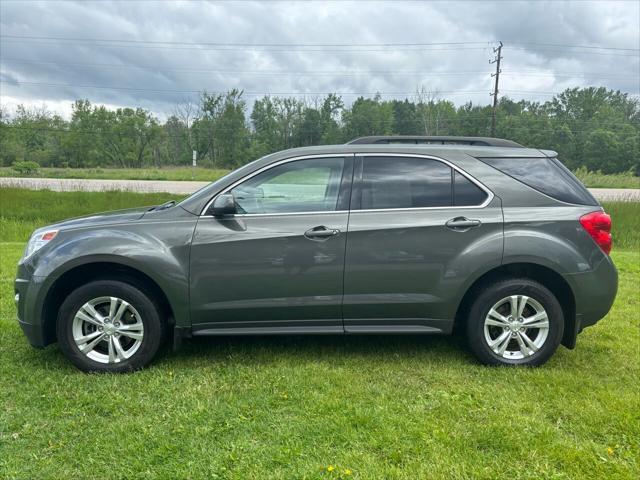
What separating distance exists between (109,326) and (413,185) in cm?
260

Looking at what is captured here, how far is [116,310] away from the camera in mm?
3482

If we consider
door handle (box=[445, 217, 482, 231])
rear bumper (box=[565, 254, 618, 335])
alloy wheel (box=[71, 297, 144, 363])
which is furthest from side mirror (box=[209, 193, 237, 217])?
rear bumper (box=[565, 254, 618, 335])

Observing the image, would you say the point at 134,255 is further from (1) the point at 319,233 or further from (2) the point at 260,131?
(2) the point at 260,131

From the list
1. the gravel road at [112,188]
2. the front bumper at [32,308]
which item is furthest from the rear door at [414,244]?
the gravel road at [112,188]

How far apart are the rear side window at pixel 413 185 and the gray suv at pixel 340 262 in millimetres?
11

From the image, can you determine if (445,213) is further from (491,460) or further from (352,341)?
(491,460)

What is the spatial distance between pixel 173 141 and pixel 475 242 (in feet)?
198

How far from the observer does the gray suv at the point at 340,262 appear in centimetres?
346

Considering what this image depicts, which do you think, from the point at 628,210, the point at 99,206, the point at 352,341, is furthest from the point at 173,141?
the point at 352,341

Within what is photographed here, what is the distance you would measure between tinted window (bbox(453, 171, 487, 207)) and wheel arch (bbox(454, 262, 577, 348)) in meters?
0.55

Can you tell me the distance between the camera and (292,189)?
146 inches

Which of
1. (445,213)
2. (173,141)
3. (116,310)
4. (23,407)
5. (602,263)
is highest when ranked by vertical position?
(173,141)

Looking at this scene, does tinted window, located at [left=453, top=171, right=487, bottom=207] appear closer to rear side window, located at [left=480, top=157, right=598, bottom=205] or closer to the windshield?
rear side window, located at [left=480, top=157, right=598, bottom=205]

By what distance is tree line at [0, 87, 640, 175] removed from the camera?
54.2 meters
